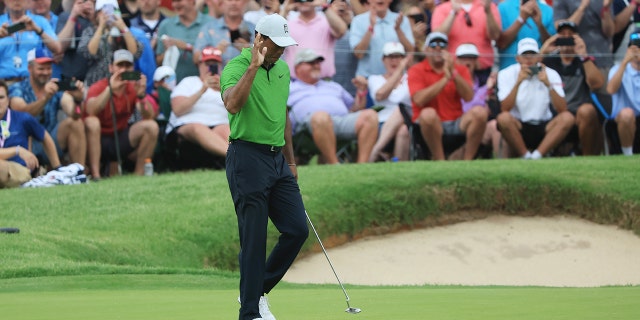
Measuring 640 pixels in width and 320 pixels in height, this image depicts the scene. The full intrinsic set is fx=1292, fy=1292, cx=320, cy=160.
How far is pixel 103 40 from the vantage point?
1666 centimetres

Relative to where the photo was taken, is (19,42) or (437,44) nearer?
(19,42)

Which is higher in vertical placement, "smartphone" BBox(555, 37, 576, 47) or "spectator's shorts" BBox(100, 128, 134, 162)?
"smartphone" BBox(555, 37, 576, 47)

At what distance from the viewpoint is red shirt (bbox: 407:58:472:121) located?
16.9 m

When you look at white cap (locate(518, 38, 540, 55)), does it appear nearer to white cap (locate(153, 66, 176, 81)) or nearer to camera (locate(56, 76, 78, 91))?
white cap (locate(153, 66, 176, 81))

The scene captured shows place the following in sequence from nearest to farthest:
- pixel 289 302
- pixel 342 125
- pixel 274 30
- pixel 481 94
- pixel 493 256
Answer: pixel 274 30 < pixel 289 302 < pixel 493 256 < pixel 342 125 < pixel 481 94

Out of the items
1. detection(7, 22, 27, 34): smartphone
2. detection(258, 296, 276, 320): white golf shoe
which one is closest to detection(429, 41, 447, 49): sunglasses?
detection(7, 22, 27, 34): smartphone

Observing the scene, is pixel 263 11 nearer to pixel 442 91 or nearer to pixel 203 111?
pixel 203 111

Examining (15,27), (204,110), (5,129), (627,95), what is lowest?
(5,129)

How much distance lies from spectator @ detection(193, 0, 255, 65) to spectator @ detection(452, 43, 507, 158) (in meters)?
2.86

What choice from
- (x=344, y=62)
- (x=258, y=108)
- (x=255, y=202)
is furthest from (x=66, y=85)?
(x=255, y=202)

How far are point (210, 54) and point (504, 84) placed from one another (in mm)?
3916

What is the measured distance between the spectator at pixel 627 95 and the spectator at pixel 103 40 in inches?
253

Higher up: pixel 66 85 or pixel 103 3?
pixel 103 3

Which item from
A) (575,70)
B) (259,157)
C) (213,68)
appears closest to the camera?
(259,157)
